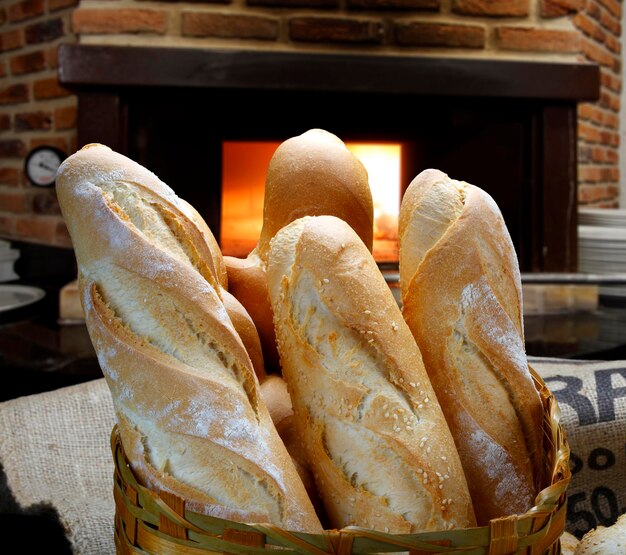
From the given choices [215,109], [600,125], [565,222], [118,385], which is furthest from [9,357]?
[600,125]

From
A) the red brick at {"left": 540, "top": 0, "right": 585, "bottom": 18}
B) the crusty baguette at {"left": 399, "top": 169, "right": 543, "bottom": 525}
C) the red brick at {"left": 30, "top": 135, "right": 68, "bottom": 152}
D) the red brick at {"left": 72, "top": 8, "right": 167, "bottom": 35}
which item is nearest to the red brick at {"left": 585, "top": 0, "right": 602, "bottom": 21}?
the red brick at {"left": 540, "top": 0, "right": 585, "bottom": 18}

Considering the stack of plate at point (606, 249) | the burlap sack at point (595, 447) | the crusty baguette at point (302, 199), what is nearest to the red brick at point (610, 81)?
the stack of plate at point (606, 249)

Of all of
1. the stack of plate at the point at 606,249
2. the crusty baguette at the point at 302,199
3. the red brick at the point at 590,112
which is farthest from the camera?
the red brick at the point at 590,112

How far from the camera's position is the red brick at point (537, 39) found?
7.64 feet

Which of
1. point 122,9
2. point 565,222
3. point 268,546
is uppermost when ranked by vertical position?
point 122,9

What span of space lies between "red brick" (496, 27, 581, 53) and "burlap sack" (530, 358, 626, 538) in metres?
1.50

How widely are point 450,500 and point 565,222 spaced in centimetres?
194

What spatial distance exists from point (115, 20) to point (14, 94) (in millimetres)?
909

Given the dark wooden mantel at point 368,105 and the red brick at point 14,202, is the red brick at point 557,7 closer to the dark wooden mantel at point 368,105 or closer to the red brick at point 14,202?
the dark wooden mantel at point 368,105

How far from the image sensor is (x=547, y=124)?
7.80 ft

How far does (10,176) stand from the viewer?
2.94 m

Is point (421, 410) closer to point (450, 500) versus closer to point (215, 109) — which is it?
point (450, 500)

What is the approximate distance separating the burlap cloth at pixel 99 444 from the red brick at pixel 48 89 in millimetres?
1857

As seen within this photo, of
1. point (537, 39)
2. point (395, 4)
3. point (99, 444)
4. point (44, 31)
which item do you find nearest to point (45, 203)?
point (44, 31)
